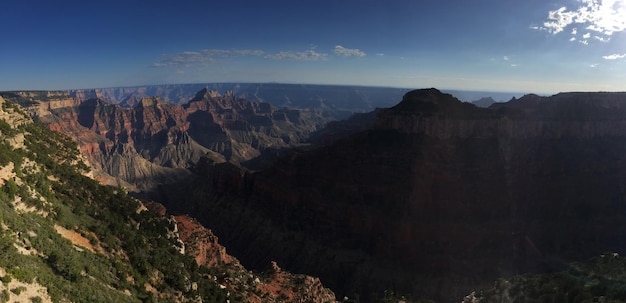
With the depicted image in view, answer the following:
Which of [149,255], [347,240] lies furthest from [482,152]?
[149,255]

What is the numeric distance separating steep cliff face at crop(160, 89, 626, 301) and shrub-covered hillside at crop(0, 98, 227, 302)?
174 ft

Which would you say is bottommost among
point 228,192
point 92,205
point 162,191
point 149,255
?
point 162,191

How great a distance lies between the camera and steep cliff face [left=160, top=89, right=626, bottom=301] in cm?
9406

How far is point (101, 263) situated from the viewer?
117ft

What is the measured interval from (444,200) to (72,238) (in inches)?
3185

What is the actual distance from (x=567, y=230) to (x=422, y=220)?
3649 cm

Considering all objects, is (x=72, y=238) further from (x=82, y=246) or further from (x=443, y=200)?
(x=443, y=200)

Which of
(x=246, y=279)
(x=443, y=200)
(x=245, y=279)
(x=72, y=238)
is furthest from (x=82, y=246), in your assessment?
(x=443, y=200)

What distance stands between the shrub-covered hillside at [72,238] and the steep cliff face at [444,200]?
53.0 meters

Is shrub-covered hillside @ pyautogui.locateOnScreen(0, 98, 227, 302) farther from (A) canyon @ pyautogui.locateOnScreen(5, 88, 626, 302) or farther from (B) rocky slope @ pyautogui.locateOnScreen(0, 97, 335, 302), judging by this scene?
(A) canyon @ pyautogui.locateOnScreen(5, 88, 626, 302)

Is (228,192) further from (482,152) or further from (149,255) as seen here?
(149,255)

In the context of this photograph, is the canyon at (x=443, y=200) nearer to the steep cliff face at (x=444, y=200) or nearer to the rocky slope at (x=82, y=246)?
the steep cliff face at (x=444, y=200)

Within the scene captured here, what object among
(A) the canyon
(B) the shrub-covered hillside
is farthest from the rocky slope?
(A) the canyon

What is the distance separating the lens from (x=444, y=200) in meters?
97.4
